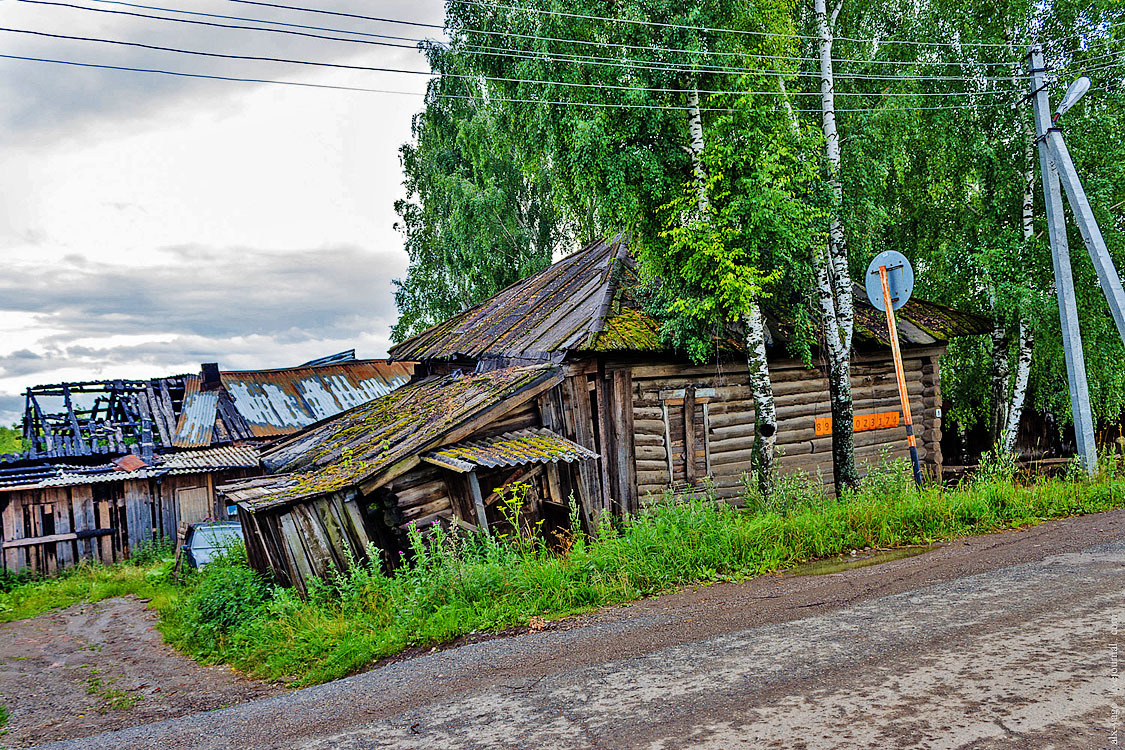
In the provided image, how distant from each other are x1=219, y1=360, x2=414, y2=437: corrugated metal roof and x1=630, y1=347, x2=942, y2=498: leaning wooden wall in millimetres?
12116

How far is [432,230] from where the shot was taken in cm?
2581

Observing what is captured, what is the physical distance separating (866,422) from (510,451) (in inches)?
309

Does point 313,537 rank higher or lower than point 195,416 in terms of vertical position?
lower

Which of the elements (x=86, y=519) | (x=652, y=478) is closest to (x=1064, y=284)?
(x=652, y=478)

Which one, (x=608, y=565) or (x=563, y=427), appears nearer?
(x=608, y=565)

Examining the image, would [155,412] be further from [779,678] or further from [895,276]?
[779,678]

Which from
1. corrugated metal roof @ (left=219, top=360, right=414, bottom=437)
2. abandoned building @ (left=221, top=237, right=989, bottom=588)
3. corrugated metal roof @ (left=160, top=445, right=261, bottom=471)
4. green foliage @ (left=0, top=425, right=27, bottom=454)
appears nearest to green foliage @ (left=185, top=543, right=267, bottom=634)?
abandoned building @ (left=221, top=237, right=989, bottom=588)

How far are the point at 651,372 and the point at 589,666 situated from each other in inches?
295

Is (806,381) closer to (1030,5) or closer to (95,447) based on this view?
(1030,5)

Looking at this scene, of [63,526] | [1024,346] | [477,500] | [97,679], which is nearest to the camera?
[97,679]

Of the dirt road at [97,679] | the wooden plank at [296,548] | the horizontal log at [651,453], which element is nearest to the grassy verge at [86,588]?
the dirt road at [97,679]

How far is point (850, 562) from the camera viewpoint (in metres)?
7.14

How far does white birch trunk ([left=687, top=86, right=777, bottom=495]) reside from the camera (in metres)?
10.2

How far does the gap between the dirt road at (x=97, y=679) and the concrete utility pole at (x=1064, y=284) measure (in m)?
10.9
